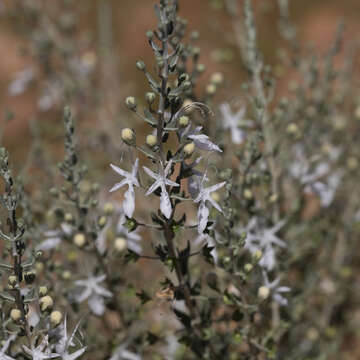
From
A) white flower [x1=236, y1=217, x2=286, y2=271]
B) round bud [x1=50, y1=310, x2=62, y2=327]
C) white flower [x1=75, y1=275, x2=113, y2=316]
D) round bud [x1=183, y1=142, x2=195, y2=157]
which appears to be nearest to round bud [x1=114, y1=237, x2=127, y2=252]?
white flower [x1=75, y1=275, x2=113, y2=316]

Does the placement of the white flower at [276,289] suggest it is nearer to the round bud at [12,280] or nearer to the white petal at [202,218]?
the white petal at [202,218]

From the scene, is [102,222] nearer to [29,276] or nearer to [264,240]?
[29,276]

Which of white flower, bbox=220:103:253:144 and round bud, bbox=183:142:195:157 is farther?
white flower, bbox=220:103:253:144

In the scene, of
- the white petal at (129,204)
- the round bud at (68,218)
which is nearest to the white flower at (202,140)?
the white petal at (129,204)

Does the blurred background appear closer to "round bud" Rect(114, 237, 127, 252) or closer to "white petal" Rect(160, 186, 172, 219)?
"round bud" Rect(114, 237, 127, 252)

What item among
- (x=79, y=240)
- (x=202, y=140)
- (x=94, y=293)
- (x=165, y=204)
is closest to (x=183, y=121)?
(x=202, y=140)

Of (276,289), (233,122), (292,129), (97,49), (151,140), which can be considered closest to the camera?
(151,140)

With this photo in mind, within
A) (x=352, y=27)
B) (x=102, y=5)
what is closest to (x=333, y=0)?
(x=352, y=27)
